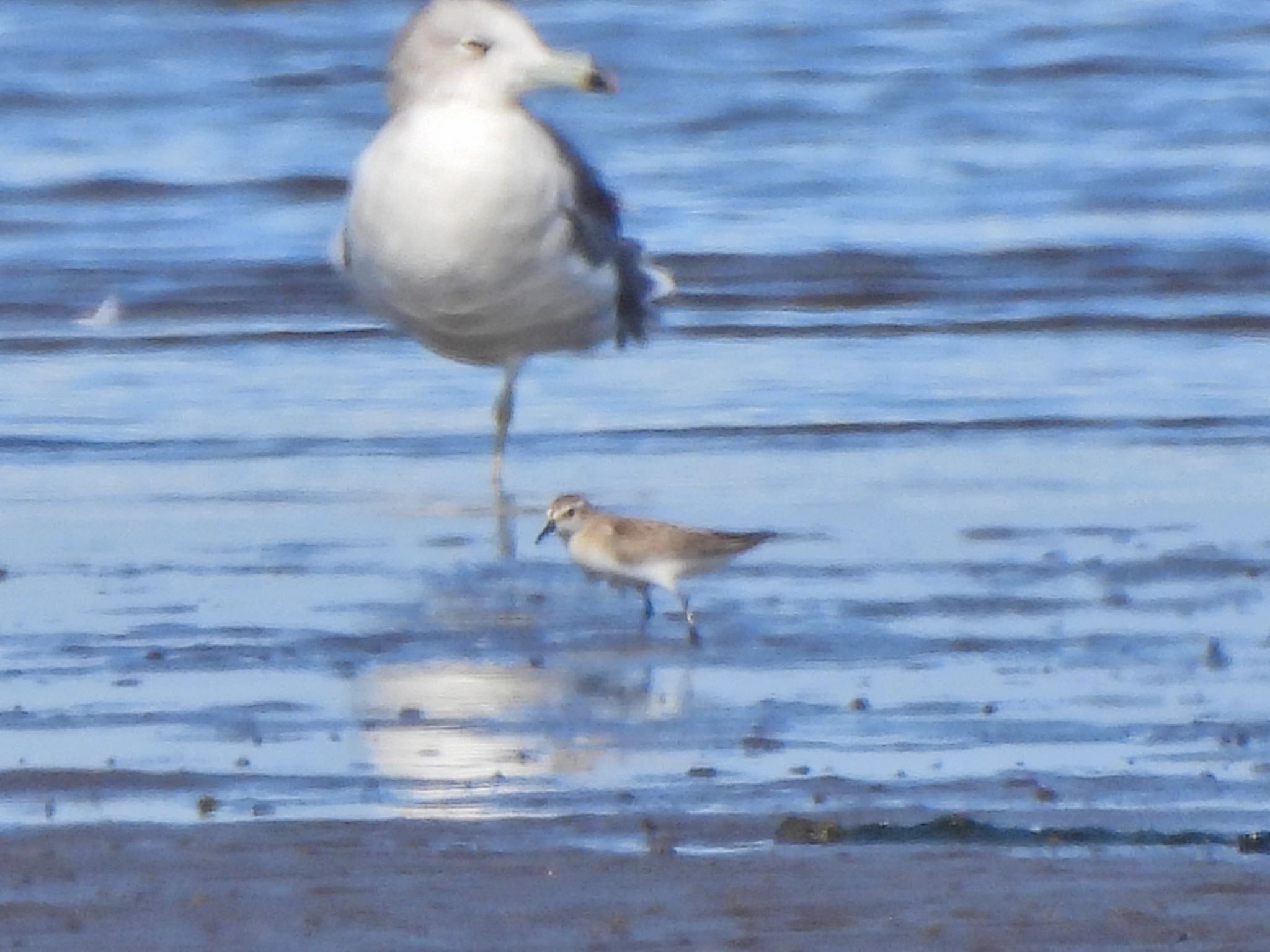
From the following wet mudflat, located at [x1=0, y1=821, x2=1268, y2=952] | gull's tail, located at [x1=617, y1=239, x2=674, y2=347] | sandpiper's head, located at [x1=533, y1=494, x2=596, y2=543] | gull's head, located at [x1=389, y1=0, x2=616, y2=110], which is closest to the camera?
wet mudflat, located at [x1=0, y1=821, x2=1268, y2=952]

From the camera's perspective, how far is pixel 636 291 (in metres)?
9.88

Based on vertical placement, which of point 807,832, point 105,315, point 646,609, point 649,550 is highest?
point 807,832

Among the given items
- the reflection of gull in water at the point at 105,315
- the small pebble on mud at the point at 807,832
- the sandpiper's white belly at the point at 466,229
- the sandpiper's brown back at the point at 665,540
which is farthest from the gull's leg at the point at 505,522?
the reflection of gull in water at the point at 105,315

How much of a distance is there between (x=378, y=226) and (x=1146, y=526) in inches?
95.3

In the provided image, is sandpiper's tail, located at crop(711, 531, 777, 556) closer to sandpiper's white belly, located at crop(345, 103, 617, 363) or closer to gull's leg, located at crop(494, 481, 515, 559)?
gull's leg, located at crop(494, 481, 515, 559)

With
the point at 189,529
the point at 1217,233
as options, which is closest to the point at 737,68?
the point at 1217,233

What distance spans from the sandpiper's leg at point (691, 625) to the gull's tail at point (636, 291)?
2.98 m

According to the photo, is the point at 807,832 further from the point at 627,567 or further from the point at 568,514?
the point at 568,514

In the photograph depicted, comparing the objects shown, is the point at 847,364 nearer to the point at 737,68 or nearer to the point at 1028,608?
the point at 1028,608

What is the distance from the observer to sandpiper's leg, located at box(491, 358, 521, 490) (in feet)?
29.2

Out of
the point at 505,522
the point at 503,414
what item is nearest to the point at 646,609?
the point at 505,522

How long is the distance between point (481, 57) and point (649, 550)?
2439 millimetres

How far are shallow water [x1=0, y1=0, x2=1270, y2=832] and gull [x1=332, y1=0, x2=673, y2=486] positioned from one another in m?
0.43

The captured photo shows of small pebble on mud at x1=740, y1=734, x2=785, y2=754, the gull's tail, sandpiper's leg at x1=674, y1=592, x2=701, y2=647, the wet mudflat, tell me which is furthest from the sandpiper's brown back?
the gull's tail
